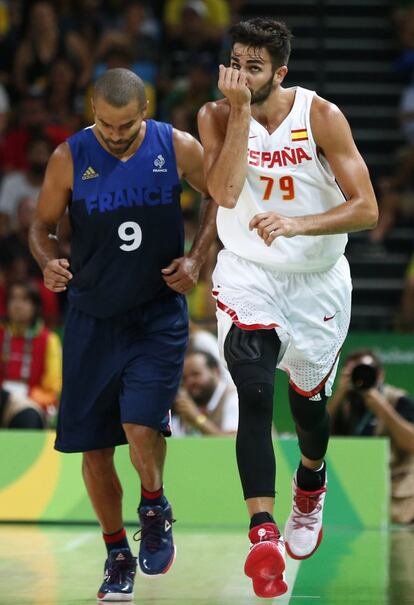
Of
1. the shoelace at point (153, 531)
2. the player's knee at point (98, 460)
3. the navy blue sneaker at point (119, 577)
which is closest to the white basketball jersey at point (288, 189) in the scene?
the player's knee at point (98, 460)

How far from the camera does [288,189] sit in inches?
209

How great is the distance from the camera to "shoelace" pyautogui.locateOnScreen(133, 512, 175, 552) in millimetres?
5750

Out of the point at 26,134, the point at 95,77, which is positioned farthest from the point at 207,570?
the point at 95,77

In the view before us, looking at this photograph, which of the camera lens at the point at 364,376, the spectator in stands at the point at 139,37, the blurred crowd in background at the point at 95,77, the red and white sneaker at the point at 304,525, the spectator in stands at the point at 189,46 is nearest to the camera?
the red and white sneaker at the point at 304,525

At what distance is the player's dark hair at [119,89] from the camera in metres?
5.34

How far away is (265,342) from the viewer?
5254 millimetres

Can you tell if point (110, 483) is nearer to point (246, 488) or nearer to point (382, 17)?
point (246, 488)

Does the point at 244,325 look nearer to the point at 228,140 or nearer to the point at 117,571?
the point at 228,140

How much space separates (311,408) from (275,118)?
1.32 m

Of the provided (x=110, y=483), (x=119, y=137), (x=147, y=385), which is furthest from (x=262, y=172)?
(x=110, y=483)

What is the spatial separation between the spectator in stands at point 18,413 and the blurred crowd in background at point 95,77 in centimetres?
157

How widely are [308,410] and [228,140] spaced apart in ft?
4.43

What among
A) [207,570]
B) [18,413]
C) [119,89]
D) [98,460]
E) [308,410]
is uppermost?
[119,89]

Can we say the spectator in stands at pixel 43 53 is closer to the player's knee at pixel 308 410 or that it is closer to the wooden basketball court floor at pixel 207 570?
the wooden basketball court floor at pixel 207 570
